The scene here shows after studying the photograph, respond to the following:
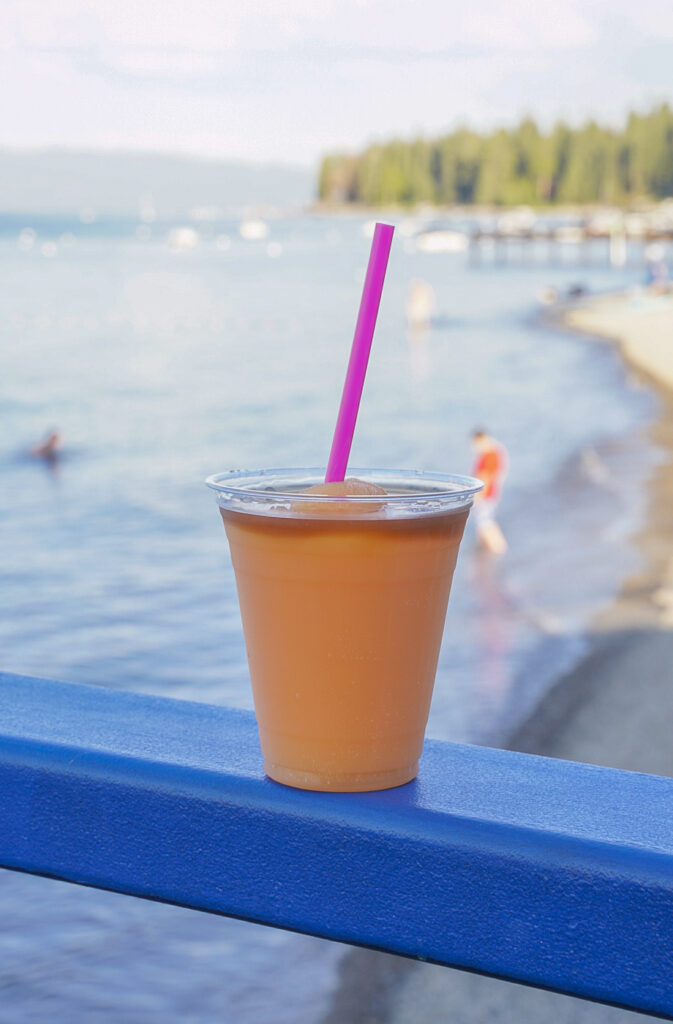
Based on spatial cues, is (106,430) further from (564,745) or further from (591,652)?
(564,745)

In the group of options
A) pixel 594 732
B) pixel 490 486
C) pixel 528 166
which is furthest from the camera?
pixel 528 166

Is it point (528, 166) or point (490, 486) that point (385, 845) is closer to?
point (490, 486)

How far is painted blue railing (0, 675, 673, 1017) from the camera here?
810 mm

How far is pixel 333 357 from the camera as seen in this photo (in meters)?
27.1

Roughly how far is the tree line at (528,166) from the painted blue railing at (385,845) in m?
113

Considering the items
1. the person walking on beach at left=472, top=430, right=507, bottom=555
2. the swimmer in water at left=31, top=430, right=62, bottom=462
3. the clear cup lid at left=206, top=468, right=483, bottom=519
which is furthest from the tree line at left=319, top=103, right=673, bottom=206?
the clear cup lid at left=206, top=468, right=483, bottom=519

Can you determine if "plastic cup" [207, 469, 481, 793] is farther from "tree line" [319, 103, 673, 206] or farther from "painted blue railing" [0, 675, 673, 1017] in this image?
"tree line" [319, 103, 673, 206]

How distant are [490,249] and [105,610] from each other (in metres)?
96.4

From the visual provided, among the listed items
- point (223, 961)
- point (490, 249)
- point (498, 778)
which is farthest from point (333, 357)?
point (490, 249)

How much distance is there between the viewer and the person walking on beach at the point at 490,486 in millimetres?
9273

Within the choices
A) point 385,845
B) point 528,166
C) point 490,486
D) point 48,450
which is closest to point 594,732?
point 490,486

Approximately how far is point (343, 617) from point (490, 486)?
8.69m

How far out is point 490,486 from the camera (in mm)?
9461

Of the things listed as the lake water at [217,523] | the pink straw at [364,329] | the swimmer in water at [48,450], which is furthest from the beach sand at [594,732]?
the swimmer in water at [48,450]
